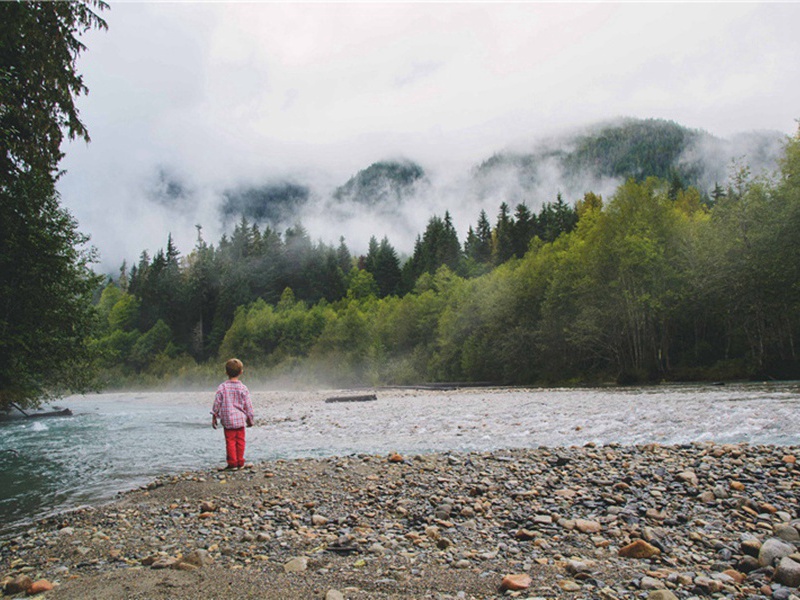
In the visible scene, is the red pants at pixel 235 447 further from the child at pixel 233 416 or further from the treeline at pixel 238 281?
the treeline at pixel 238 281

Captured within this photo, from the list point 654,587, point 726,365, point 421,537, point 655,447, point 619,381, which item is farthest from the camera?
point 619,381

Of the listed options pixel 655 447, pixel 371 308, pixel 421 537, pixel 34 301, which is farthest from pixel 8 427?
pixel 371 308

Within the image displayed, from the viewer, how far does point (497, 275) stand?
58531 mm

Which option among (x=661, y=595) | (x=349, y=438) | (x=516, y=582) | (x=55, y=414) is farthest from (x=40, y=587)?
(x=55, y=414)

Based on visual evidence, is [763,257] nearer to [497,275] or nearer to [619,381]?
[619,381]

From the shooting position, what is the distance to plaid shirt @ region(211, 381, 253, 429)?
8492 millimetres

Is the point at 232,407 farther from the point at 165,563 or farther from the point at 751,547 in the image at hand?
the point at 751,547

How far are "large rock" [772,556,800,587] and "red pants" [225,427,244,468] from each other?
7.44m

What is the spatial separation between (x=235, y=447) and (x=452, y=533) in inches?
197

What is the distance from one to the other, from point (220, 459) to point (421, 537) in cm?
728

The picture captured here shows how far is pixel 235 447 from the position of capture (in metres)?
8.45

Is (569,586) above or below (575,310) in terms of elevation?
below

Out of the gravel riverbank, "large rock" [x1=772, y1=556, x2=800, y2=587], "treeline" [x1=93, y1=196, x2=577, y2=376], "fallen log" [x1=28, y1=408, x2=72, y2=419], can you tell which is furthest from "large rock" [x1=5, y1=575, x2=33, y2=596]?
"treeline" [x1=93, y1=196, x2=577, y2=376]

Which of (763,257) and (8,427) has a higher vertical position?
(763,257)
